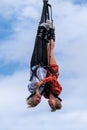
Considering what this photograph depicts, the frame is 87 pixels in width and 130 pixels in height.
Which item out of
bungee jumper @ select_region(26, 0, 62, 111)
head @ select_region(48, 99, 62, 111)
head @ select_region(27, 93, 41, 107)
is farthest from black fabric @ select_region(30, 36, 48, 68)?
head @ select_region(48, 99, 62, 111)

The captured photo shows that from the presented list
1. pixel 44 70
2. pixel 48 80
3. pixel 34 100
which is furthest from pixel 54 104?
pixel 44 70

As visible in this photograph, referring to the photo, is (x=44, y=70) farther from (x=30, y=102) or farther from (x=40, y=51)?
(x=30, y=102)

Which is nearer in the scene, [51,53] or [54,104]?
[54,104]

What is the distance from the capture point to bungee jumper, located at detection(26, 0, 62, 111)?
678cm

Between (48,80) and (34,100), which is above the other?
(48,80)

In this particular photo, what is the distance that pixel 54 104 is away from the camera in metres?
6.84

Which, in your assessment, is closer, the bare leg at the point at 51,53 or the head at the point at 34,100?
the head at the point at 34,100

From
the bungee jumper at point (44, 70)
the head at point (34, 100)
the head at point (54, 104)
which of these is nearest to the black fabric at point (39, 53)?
the bungee jumper at point (44, 70)

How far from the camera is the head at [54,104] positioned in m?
6.83

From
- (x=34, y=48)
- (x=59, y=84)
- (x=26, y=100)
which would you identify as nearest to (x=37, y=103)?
(x=26, y=100)

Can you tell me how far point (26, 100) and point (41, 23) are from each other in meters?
2.07

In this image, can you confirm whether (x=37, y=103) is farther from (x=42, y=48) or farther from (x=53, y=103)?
(x=42, y=48)

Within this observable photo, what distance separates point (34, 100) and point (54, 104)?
0.53m

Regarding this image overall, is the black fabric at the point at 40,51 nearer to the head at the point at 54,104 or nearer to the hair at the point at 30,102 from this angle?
the hair at the point at 30,102
